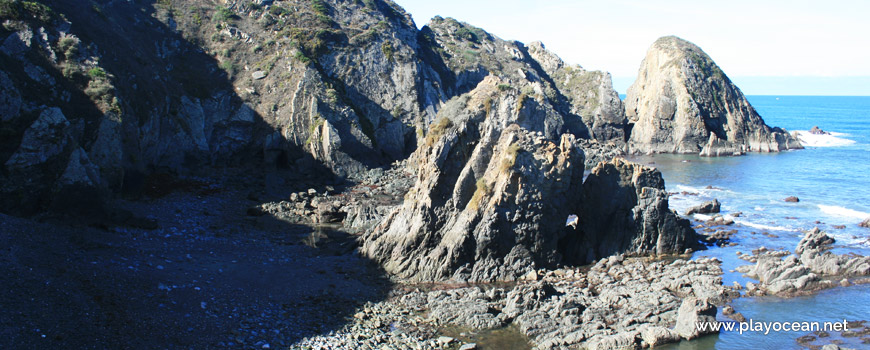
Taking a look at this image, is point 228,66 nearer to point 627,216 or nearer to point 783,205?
point 627,216

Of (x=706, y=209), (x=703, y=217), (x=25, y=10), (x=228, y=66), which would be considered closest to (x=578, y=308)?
(x=703, y=217)

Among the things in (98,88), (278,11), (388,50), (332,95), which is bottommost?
(98,88)

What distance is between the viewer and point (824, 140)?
10288cm

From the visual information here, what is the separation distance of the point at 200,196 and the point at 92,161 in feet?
26.3

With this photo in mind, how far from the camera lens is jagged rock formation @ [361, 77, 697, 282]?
28906mm

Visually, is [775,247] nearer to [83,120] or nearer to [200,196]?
[200,196]

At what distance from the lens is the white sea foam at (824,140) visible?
318 ft

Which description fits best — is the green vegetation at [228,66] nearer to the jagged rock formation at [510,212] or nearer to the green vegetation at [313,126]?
the green vegetation at [313,126]

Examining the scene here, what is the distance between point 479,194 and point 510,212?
1.79 meters

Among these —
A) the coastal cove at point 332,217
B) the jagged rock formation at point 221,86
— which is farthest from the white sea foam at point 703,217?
the jagged rock formation at point 221,86

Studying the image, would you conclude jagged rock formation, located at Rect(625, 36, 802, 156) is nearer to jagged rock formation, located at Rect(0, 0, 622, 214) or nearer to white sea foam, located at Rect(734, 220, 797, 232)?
jagged rock formation, located at Rect(0, 0, 622, 214)

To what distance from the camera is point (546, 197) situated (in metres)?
30.1

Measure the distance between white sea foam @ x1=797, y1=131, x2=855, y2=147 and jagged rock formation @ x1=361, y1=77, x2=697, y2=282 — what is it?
78.9 m

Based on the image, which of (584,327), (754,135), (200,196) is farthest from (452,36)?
(584,327)
